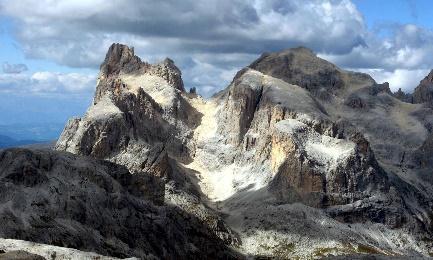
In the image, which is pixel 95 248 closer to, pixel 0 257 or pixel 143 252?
pixel 143 252

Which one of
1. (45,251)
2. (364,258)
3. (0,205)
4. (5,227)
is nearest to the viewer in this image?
(45,251)

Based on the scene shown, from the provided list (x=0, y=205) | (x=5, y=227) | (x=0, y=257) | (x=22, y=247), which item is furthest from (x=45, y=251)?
(x=0, y=205)

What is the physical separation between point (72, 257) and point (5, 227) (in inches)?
1649

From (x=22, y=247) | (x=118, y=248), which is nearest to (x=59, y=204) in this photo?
(x=118, y=248)

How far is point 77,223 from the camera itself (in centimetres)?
19412

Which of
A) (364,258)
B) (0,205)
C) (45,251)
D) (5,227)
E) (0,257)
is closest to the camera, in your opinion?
Result: (0,257)

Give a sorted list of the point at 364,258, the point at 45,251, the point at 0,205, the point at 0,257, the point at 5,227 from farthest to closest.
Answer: the point at 364,258 → the point at 0,205 → the point at 5,227 → the point at 45,251 → the point at 0,257

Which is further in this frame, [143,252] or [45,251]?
[143,252]

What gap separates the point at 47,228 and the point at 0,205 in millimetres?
14771

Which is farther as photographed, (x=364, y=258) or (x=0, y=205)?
(x=364, y=258)

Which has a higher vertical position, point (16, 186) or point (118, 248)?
point (16, 186)

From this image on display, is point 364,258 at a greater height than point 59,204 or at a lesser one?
A: lesser

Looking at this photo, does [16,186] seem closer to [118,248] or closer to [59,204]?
[59,204]

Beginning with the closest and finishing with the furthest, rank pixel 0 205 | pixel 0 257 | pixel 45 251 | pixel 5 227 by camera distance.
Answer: pixel 0 257 < pixel 45 251 < pixel 5 227 < pixel 0 205
